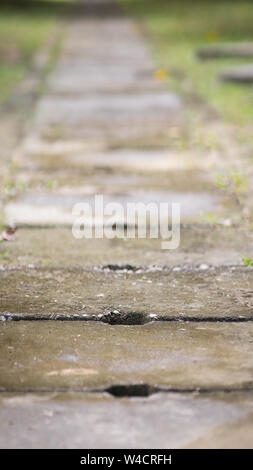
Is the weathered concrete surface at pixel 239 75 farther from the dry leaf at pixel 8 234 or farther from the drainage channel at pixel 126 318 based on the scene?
the drainage channel at pixel 126 318

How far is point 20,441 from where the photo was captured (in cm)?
226

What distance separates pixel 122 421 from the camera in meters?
2.37

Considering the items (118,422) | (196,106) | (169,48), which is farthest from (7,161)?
(169,48)

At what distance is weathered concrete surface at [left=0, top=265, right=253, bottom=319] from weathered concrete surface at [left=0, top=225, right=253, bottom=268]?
97 millimetres

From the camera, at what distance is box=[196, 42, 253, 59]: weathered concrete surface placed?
11.7m

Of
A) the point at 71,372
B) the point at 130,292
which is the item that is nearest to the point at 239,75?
the point at 130,292

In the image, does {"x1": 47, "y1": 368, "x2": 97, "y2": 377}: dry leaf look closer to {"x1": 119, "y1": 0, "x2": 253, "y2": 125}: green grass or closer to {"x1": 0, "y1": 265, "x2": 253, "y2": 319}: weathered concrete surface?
{"x1": 0, "y1": 265, "x2": 253, "y2": 319}: weathered concrete surface

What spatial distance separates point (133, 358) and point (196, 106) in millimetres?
5980

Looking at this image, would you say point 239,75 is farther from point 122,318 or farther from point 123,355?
point 123,355

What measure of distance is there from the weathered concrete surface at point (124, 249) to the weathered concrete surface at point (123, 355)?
0.75 meters

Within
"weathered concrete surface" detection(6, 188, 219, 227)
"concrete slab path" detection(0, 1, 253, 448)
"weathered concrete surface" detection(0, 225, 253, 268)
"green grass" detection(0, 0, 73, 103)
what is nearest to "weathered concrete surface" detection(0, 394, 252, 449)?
"concrete slab path" detection(0, 1, 253, 448)

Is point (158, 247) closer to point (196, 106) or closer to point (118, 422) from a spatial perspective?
point (118, 422)

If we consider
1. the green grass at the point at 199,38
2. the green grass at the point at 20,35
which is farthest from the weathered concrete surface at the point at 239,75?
the green grass at the point at 20,35

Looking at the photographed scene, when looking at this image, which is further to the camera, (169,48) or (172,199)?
(169,48)
